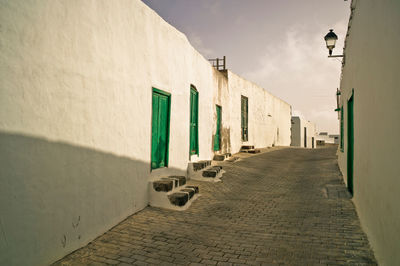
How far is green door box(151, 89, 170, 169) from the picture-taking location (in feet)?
19.7

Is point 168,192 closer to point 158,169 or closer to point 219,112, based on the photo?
point 158,169

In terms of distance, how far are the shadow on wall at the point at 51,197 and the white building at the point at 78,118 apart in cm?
1

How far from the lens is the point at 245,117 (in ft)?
51.3

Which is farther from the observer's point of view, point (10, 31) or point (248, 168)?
point (248, 168)

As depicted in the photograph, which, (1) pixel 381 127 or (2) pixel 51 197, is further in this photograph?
(2) pixel 51 197

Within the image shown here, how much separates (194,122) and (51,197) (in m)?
6.08

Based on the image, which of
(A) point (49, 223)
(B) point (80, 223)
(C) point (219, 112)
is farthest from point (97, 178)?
(C) point (219, 112)

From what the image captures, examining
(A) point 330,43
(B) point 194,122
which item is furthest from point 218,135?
(A) point 330,43

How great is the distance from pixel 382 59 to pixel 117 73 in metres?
3.64

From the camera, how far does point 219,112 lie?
1189 centimetres

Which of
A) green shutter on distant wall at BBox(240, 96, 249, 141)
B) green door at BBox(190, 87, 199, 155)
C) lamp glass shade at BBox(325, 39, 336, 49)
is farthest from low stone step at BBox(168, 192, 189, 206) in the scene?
green shutter on distant wall at BBox(240, 96, 249, 141)

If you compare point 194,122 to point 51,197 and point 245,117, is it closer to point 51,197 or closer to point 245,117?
point 51,197

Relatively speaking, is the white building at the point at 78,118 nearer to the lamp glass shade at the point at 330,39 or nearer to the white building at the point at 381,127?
the white building at the point at 381,127

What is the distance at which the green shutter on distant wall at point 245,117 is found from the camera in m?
15.3
